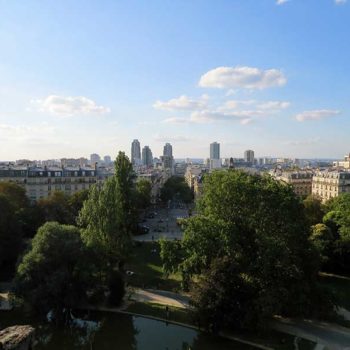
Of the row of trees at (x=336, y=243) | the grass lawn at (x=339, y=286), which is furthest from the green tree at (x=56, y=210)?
the grass lawn at (x=339, y=286)

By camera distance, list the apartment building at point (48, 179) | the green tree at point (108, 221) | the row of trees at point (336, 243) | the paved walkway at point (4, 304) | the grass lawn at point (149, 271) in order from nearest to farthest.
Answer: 1. the paved walkway at point (4, 304)
2. the green tree at point (108, 221)
3. the grass lawn at point (149, 271)
4. the row of trees at point (336, 243)
5. the apartment building at point (48, 179)

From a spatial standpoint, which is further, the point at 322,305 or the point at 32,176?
the point at 32,176

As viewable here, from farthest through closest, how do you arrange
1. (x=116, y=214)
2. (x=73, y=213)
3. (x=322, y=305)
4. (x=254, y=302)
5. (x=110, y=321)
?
(x=73, y=213), (x=116, y=214), (x=110, y=321), (x=322, y=305), (x=254, y=302)

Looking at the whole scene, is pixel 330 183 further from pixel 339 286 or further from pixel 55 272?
pixel 55 272

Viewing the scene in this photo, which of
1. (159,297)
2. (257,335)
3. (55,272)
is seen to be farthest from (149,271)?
(257,335)

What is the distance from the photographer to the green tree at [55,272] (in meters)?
34.2

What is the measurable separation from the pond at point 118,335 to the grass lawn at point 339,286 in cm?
1479

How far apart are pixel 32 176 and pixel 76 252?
6222 cm

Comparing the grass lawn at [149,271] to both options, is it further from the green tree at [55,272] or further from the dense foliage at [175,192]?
the dense foliage at [175,192]

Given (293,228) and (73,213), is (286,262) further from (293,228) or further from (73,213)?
(73,213)

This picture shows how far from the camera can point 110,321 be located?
35812 mm

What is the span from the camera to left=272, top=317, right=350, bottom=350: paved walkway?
30906 millimetres

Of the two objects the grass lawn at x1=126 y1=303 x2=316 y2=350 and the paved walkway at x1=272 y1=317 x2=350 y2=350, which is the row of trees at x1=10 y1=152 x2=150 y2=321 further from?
the paved walkway at x1=272 y1=317 x2=350 y2=350

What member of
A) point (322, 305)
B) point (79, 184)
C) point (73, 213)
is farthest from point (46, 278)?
point (79, 184)
